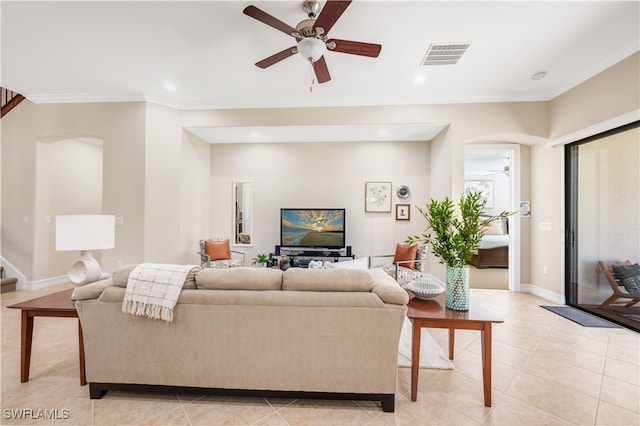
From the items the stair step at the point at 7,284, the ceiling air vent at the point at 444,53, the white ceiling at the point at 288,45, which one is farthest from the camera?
the stair step at the point at 7,284

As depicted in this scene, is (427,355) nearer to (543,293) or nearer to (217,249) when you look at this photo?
(543,293)

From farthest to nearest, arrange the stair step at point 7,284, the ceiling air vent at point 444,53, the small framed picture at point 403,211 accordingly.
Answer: the small framed picture at point 403,211 → the stair step at point 7,284 → the ceiling air vent at point 444,53

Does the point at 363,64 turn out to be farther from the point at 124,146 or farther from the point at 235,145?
the point at 124,146

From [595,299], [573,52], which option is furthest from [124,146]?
[595,299]

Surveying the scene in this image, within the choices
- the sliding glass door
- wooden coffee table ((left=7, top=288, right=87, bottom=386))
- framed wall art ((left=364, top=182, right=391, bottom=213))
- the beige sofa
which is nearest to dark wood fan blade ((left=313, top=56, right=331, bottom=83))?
the beige sofa

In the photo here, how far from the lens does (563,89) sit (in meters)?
3.64

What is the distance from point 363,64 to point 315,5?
42.4 inches

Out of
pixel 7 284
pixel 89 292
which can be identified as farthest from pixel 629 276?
pixel 7 284

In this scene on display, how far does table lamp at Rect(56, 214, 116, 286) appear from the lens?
1.91 m

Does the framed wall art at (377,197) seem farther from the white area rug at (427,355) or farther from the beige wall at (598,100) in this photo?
the white area rug at (427,355)

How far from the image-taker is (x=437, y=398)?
1.83 m

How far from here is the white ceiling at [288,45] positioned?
2340 mm

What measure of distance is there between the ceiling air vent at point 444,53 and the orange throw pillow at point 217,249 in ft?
13.3

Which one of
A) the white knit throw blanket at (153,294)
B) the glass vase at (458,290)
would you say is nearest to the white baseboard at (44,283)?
the white knit throw blanket at (153,294)
